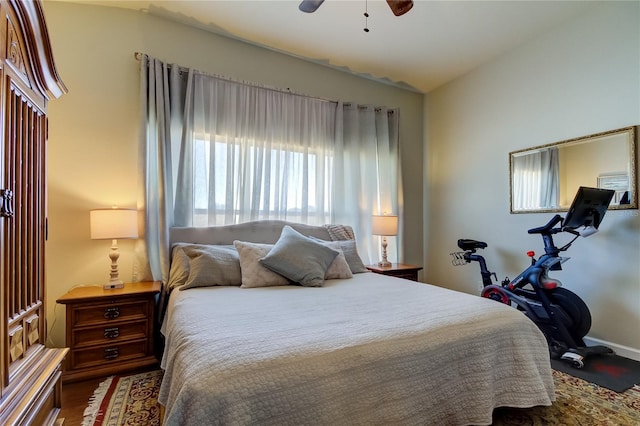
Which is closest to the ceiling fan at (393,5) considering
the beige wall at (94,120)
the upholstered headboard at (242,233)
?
the beige wall at (94,120)

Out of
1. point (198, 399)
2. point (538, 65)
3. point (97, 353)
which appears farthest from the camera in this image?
point (538, 65)

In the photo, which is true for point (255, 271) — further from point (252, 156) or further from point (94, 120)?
point (94, 120)

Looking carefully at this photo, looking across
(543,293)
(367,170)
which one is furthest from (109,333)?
(543,293)

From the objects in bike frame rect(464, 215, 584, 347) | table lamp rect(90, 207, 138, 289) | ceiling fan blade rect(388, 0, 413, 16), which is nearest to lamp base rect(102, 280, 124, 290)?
table lamp rect(90, 207, 138, 289)

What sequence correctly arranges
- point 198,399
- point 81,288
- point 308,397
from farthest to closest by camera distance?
point 81,288
point 308,397
point 198,399

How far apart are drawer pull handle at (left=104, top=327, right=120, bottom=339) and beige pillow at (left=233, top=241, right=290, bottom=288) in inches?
38.3

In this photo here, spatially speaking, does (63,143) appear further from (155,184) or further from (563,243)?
(563,243)

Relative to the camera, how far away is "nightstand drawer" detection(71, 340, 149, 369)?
2.16 meters

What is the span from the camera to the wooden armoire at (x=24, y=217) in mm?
920

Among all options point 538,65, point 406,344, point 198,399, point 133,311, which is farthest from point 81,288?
point 538,65

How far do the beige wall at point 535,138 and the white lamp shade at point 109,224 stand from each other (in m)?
3.68

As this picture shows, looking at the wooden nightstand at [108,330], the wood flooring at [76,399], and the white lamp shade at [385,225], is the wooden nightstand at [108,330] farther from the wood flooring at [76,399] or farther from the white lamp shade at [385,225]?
the white lamp shade at [385,225]

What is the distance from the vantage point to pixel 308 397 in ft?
3.40

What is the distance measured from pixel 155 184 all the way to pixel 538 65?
3.96 metres
